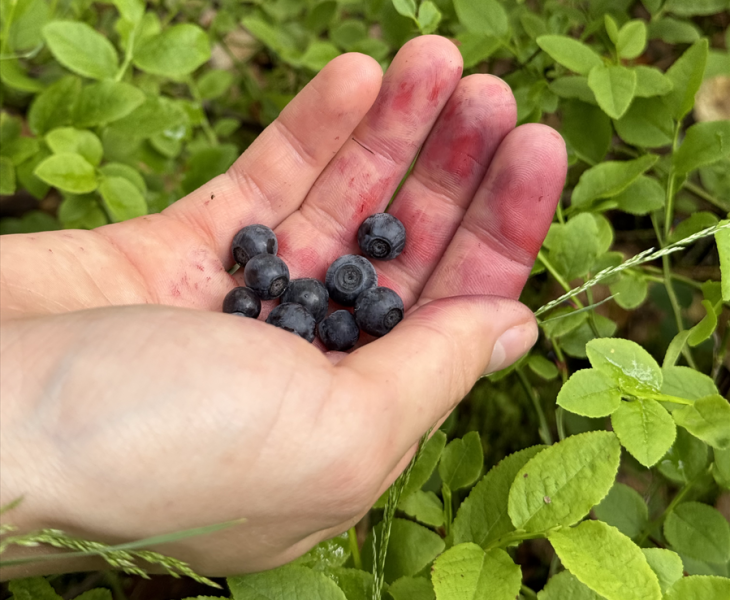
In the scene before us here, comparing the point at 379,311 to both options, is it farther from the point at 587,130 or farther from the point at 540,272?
the point at 587,130

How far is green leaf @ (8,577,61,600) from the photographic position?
137 centimetres

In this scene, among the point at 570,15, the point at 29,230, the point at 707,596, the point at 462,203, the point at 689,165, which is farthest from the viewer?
the point at 29,230

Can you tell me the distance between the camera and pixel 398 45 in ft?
7.79

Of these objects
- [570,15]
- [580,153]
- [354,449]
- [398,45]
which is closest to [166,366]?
[354,449]

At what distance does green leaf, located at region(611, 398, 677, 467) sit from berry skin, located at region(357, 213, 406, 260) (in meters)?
0.93

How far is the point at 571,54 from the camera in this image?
1.82 metres

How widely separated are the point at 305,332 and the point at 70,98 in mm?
1127

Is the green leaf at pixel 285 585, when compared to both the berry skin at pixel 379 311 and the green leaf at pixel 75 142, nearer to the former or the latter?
the berry skin at pixel 379 311

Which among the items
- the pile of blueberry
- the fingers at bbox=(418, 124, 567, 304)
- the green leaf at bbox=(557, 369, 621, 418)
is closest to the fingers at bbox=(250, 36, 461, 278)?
the pile of blueberry

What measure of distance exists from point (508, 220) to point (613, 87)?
19.7 inches

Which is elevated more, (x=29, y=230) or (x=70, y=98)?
(x=70, y=98)

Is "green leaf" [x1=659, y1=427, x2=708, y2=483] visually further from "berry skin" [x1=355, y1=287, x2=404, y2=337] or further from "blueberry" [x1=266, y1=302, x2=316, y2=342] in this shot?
"blueberry" [x1=266, y1=302, x2=316, y2=342]

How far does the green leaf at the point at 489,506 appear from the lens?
4.47ft

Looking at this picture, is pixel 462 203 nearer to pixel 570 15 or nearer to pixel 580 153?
pixel 580 153
